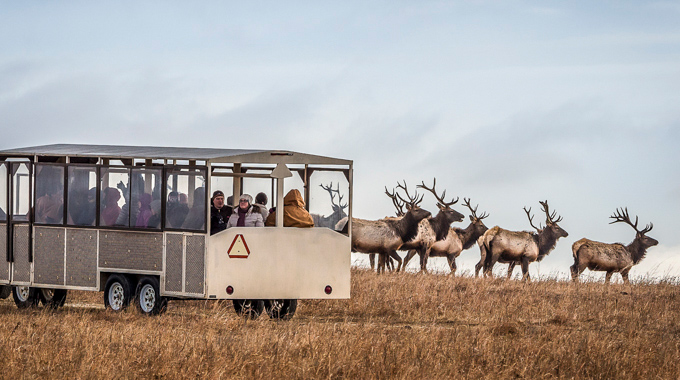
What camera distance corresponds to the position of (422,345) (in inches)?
472

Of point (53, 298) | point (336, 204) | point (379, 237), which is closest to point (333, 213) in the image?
point (336, 204)

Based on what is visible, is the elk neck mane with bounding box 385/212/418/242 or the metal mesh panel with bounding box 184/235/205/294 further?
the elk neck mane with bounding box 385/212/418/242

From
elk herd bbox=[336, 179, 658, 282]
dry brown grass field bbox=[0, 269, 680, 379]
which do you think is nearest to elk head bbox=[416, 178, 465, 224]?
elk herd bbox=[336, 179, 658, 282]

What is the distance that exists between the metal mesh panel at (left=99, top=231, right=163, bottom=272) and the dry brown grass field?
29.6 inches

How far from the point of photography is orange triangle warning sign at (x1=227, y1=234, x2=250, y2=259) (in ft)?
48.4

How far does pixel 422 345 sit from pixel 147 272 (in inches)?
202

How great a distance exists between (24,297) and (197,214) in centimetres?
472

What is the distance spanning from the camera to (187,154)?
49.9 ft

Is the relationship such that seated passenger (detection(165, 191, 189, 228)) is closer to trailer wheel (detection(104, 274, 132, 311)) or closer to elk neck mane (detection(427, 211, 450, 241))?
trailer wheel (detection(104, 274, 132, 311))

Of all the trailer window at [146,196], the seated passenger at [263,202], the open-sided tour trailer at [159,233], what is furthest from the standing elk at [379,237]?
the trailer window at [146,196]

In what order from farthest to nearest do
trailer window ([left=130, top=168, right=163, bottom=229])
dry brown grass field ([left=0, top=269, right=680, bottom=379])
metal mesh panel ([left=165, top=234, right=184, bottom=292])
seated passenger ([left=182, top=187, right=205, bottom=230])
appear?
trailer window ([left=130, top=168, right=163, bottom=229])
metal mesh panel ([left=165, top=234, right=184, bottom=292])
seated passenger ([left=182, top=187, right=205, bottom=230])
dry brown grass field ([left=0, top=269, right=680, bottom=379])

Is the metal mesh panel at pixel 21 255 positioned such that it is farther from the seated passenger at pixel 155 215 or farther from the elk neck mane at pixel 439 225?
the elk neck mane at pixel 439 225

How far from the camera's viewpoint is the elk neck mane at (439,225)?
103 ft

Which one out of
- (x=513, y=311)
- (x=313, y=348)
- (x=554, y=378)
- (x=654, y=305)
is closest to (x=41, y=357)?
(x=313, y=348)
